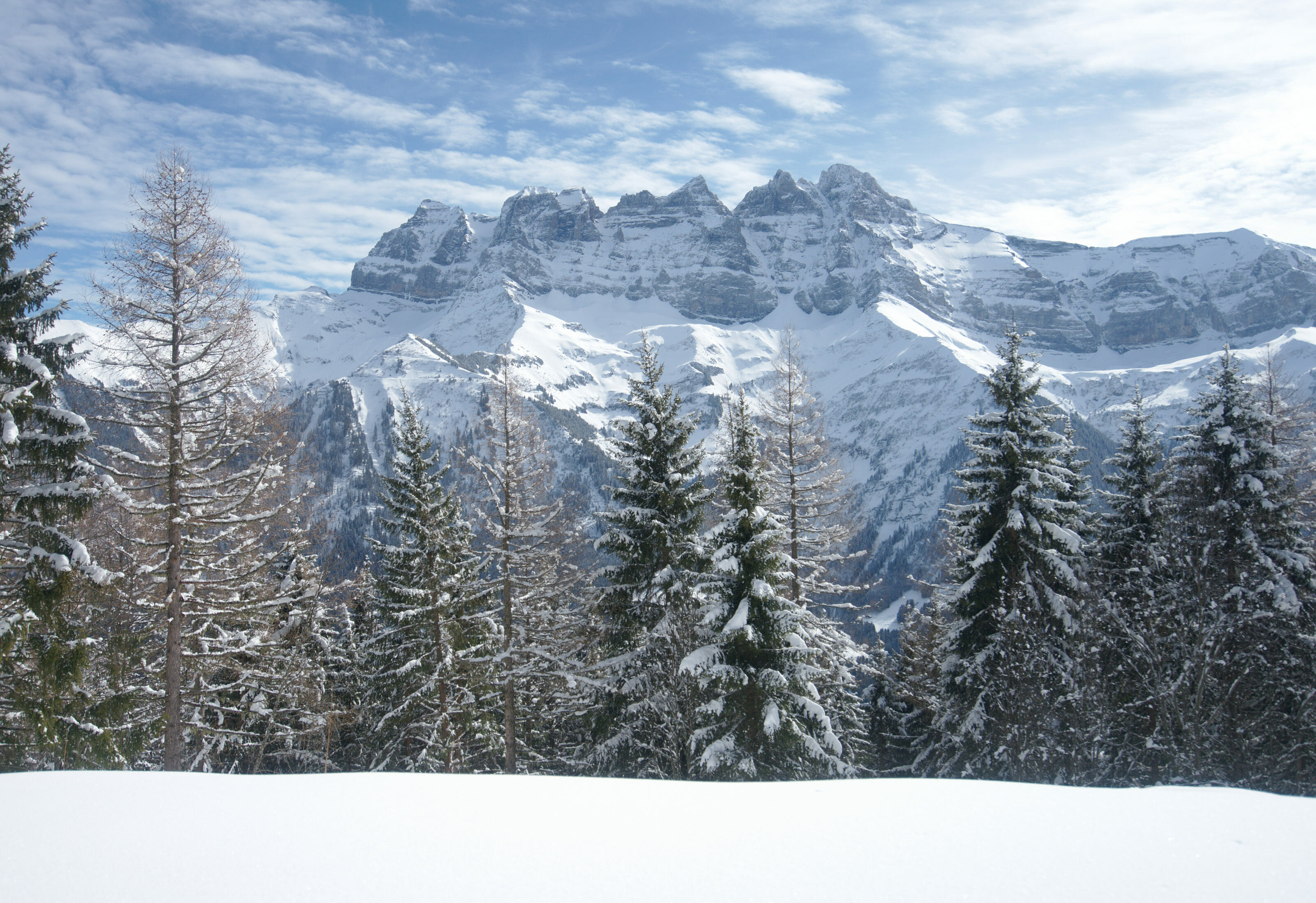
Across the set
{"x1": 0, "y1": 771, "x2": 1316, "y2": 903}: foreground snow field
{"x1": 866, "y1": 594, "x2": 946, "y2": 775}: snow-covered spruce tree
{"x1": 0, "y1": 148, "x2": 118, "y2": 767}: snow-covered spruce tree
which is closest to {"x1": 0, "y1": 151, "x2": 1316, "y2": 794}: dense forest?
{"x1": 0, "y1": 148, "x2": 118, "y2": 767}: snow-covered spruce tree

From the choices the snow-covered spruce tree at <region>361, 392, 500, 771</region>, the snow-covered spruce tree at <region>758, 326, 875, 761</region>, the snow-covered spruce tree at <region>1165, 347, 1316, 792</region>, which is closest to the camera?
the snow-covered spruce tree at <region>1165, 347, 1316, 792</region>

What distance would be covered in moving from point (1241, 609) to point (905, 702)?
1880 cm

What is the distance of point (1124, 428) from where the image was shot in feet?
64.6

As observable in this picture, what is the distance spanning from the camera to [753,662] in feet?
45.8

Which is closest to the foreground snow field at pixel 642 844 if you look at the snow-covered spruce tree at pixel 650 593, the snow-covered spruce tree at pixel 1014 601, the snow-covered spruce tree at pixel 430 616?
the snow-covered spruce tree at pixel 650 593

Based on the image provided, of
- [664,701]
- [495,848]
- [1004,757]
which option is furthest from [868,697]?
[495,848]

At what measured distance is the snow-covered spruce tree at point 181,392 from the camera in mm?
10656

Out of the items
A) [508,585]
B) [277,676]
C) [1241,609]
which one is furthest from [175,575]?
[1241,609]

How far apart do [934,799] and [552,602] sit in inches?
685

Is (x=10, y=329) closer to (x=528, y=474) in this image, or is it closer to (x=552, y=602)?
(x=528, y=474)

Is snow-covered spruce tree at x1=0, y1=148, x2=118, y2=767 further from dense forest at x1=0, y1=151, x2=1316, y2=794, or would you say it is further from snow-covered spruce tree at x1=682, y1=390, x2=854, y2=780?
snow-covered spruce tree at x1=682, y1=390, x2=854, y2=780

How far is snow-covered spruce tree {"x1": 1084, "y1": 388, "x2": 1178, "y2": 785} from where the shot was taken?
15.6 m

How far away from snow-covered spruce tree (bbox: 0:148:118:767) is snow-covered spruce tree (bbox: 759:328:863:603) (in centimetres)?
1295

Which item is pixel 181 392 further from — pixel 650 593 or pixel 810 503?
pixel 810 503
